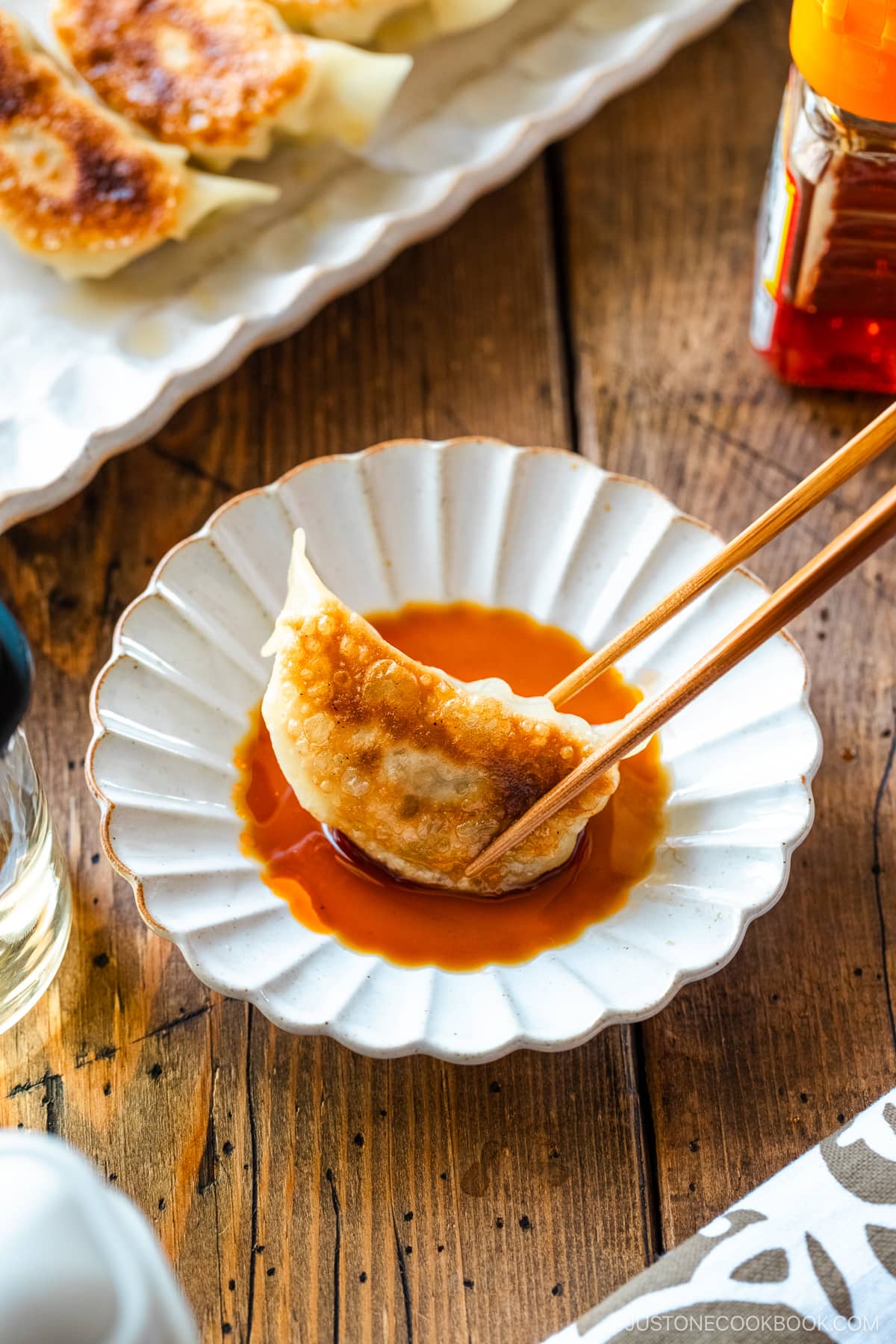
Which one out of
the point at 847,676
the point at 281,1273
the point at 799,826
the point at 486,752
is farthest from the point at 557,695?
the point at 281,1273

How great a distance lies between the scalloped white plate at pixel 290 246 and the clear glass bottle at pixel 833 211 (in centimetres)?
34

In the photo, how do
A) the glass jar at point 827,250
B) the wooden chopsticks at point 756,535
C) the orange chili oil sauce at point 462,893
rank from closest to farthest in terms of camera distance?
1. the wooden chopsticks at point 756,535
2. the orange chili oil sauce at point 462,893
3. the glass jar at point 827,250

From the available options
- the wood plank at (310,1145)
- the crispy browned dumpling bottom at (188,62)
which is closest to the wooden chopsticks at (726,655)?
the wood plank at (310,1145)

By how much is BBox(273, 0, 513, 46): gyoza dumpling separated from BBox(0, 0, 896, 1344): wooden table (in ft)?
0.84

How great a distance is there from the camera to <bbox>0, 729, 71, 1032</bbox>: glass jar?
3.55 ft

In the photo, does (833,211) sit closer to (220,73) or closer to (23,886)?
(220,73)

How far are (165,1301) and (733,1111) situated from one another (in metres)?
0.56

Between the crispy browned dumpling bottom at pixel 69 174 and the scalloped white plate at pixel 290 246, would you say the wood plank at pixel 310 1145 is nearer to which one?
the scalloped white plate at pixel 290 246

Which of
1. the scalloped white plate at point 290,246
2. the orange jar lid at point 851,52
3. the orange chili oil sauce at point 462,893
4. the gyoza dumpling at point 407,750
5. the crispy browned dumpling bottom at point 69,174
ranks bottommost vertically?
the orange chili oil sauce at point 462,893

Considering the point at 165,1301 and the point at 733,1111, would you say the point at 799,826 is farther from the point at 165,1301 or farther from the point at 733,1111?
the point at 165,1301

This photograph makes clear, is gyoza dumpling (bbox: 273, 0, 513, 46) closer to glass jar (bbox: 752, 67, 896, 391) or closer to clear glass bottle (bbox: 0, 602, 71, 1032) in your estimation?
glass jar (bbox: 752, 67, 896, 391)

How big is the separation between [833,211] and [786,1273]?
1.01 m

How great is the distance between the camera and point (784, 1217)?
96cm

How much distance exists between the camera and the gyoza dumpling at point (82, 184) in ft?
4.81
